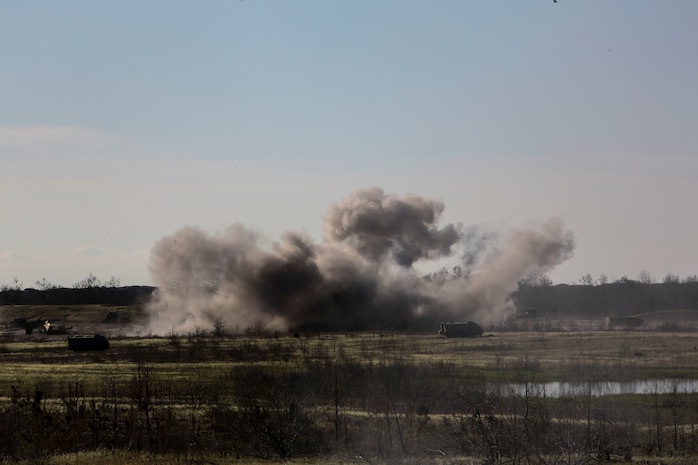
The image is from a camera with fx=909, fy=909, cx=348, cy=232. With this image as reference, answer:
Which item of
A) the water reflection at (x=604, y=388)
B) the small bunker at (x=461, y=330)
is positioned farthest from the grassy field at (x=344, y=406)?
the small bunker at (x=461, y=330)

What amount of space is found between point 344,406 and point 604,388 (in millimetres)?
16784

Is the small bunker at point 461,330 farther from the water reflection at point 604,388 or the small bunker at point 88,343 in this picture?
the water reflection at point 604,388

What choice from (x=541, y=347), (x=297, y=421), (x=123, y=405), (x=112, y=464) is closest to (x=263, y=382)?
(x=123, y=405)

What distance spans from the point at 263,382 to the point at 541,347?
36.5m

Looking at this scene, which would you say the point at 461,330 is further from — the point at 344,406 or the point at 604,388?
the point at 344,406

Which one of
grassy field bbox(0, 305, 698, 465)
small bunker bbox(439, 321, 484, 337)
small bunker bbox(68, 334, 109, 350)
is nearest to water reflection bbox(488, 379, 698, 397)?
grassy field bbox(0, 305, 698, 465)

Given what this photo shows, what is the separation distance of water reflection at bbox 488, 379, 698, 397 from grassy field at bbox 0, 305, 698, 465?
0.94 metres

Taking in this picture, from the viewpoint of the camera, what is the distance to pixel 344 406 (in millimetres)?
41812

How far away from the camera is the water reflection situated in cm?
4734

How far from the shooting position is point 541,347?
75625mm

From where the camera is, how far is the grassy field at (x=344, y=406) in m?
29.2

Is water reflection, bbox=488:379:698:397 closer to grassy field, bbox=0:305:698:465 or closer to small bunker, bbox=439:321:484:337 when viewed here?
grassy field, bbox=0:305:698:465

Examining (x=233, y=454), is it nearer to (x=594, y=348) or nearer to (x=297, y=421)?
(x=297, y=421)

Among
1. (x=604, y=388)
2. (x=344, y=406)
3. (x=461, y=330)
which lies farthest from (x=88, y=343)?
(x=604, y=388)
